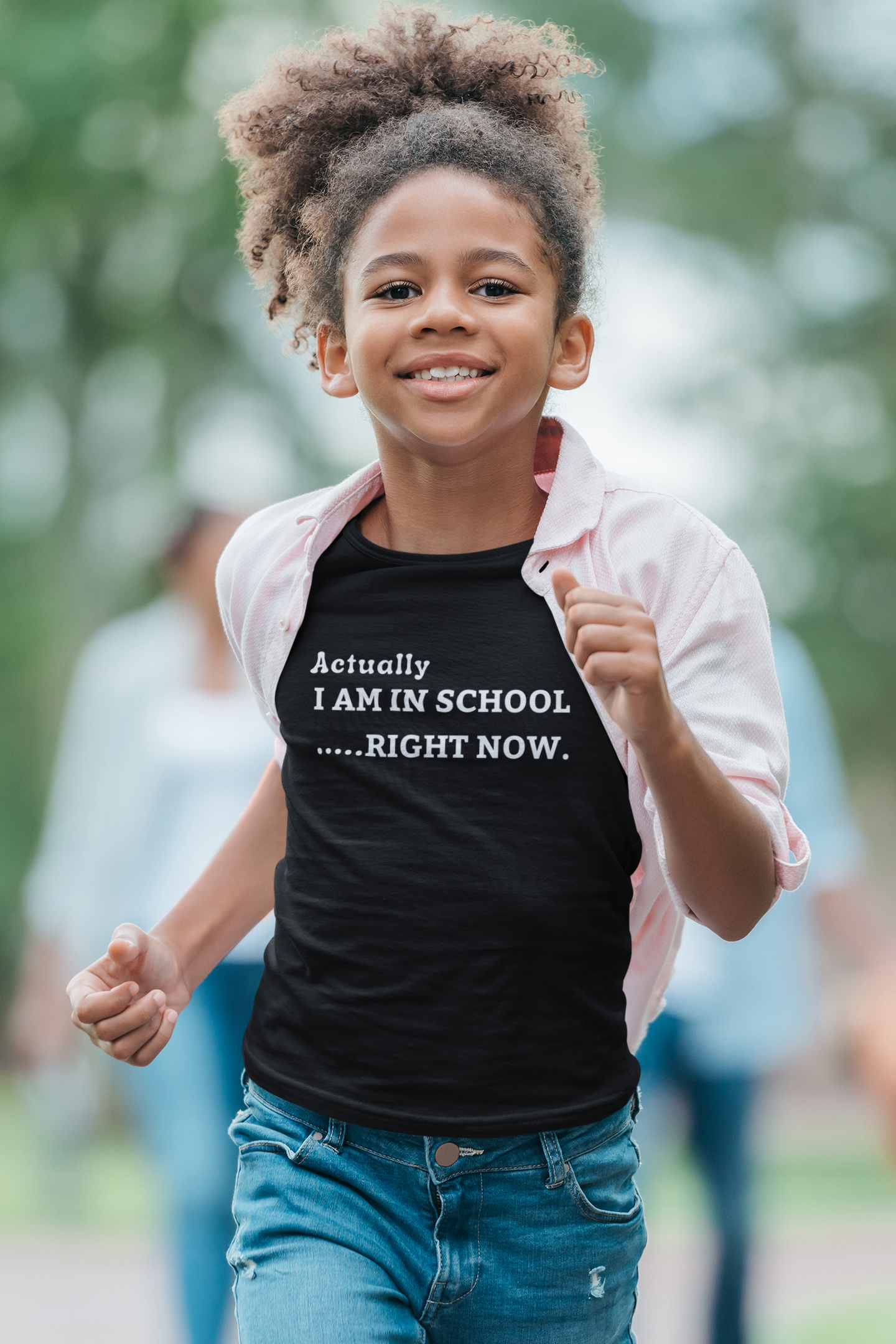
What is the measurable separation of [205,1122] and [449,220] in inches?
89.4

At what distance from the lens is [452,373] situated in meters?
1.84

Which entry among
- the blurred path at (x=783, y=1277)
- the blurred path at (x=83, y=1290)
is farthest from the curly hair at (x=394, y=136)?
the blurred path at (x=83, y=1290)

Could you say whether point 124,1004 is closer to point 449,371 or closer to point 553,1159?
point 553,1159

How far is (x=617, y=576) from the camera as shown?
1805mm

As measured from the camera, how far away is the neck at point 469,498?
1946 millimetres

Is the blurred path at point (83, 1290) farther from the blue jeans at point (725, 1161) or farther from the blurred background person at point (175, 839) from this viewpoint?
the blue jeans at point (725, 1161)

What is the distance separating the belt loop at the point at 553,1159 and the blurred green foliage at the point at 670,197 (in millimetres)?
9481

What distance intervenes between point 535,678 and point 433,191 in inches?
23.6

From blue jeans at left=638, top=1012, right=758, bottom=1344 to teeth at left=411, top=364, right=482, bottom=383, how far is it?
2.23 metres

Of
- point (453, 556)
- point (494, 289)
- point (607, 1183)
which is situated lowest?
point (607, 1183)

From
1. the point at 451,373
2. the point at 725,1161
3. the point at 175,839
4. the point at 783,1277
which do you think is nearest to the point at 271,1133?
the point at 451,373

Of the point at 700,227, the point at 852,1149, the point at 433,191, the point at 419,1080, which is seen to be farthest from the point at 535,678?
the point at 700,227

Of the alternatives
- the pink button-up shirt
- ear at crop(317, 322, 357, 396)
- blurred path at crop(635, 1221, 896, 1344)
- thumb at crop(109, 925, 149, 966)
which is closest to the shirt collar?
the pink button-up shirt

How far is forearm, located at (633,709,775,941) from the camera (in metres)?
1.58
